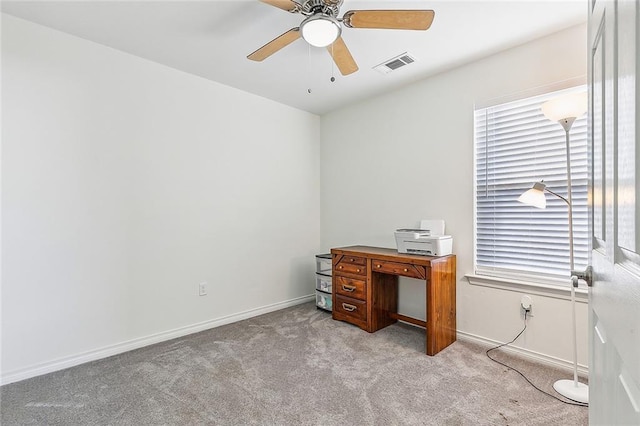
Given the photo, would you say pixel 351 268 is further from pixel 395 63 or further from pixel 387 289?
pixel 395 63

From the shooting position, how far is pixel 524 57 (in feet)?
7.93

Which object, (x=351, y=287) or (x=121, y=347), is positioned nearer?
(x=121, y=347)

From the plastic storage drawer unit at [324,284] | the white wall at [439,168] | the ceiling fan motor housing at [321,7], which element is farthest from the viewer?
the plastic storage drawer unit at [324,284]

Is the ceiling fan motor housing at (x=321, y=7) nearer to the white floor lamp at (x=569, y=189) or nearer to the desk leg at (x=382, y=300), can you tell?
the white floor lamp at (x=569, y=189)

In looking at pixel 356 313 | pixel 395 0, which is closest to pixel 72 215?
pixel 356 313

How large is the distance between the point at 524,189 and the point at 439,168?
72 centimetres

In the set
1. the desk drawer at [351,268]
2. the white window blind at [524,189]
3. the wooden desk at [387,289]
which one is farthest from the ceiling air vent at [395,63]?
the desk drawer at [351,268]

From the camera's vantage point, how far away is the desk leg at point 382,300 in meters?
2.97

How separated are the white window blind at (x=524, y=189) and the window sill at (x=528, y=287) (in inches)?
2.8

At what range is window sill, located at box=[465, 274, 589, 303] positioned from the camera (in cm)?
215

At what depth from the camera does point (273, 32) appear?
7.49 feet

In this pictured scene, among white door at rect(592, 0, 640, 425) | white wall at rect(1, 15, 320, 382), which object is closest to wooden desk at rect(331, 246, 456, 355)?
white wall at rect(1, 15, 320, 382)

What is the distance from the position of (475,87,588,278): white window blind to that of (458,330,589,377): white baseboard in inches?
22.4

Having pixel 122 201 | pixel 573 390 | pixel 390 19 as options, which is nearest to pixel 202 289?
pixel 122 201
